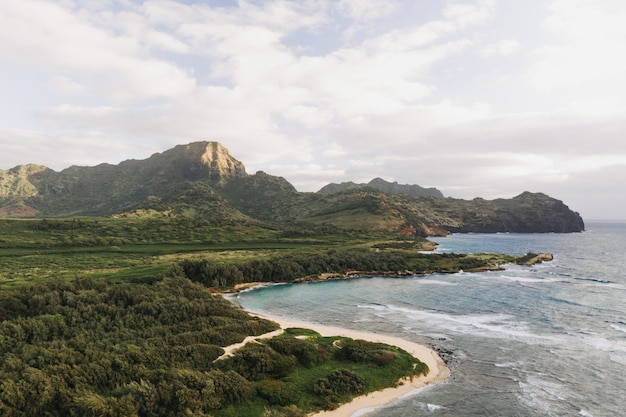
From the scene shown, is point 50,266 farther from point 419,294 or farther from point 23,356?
point 419,294

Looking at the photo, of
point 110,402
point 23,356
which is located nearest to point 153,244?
point 23,356

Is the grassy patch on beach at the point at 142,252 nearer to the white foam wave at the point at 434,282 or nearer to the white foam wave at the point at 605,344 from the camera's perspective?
the white foam wave at the point at 434,282

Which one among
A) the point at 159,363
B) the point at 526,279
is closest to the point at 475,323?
the point at 159,363

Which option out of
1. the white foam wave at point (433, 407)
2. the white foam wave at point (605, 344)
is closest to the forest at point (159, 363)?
the white foam wave at point (433, 407)

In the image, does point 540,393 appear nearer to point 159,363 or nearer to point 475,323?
point 475,323

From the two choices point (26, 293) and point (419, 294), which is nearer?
point (26, 293)

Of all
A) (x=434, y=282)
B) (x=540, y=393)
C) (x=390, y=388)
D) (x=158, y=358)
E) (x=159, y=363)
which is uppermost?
(x=158, y=358)

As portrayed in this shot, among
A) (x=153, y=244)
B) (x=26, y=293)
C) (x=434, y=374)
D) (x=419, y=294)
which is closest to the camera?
(x=434, y=374)
